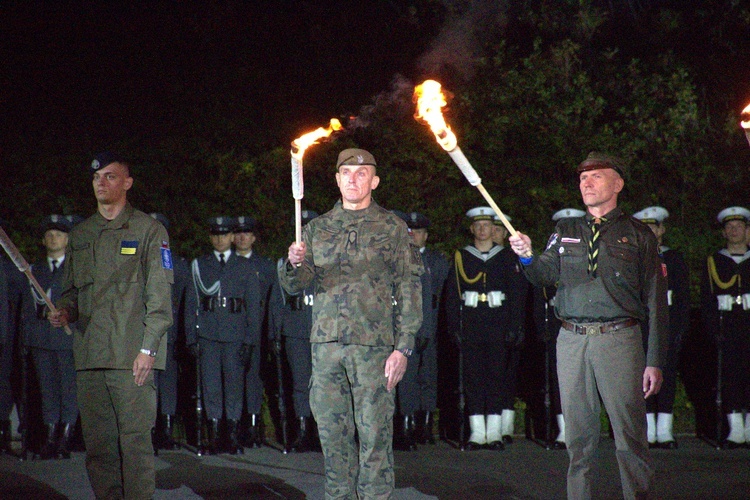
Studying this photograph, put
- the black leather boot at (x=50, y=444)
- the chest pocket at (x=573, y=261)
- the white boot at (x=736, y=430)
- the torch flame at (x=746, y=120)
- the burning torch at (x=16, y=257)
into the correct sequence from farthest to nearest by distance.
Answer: the white boot at (x=736, y=430) < the black leather boot at (x=50, y=444) < the chest pocket at (x=573, y=261) < the burning torch at (x=16, y=257) < the torch flame at (x=746, y=120)

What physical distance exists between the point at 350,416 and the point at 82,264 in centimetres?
195

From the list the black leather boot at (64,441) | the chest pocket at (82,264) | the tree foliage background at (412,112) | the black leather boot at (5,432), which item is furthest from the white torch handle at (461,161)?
the tree foliage background at (412,112)

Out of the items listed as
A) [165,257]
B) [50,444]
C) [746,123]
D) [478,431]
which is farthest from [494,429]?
[746,123]

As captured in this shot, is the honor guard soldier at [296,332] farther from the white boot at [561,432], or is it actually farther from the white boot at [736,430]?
the white boot at [736,430]

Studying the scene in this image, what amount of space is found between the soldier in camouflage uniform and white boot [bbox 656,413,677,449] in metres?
5.17

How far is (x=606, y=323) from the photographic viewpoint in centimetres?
623

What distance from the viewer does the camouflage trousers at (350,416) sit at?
5.81 metres

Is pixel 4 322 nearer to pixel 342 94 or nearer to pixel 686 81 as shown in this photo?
pixel 342 94

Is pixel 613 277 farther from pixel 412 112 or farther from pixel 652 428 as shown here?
pixel 412 112

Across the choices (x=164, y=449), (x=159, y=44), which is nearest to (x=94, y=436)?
(x=164, y=449)

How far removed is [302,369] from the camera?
10289 mm

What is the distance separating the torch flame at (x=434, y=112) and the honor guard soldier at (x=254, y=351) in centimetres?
490

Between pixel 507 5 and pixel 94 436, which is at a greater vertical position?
pixel 507 5

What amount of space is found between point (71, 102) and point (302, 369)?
10127 millimetres
